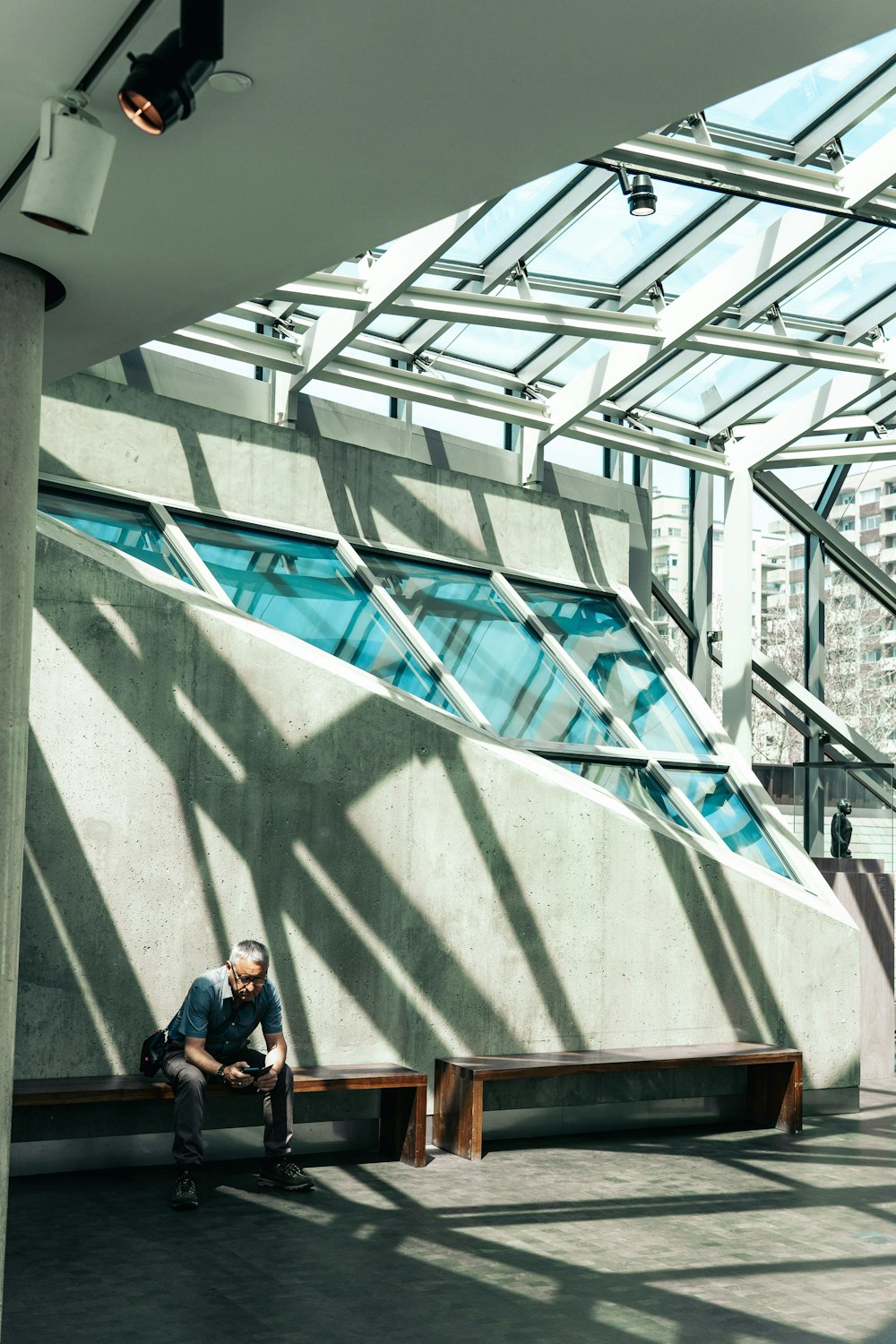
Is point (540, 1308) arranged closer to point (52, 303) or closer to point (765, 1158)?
point (765, 1158)

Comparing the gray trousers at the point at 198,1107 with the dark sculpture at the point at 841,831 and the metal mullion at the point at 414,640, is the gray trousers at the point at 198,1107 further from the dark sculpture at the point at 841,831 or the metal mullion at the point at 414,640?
the dark sculpture at the point at 841,831

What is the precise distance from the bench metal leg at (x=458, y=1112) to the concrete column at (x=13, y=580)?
13.0ft

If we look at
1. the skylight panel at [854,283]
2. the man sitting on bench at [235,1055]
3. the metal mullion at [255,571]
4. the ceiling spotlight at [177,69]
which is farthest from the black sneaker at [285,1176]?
the skylight panel at [854,283]

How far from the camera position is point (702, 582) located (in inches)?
586

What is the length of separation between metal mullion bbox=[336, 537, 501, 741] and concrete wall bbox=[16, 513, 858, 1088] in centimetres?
83

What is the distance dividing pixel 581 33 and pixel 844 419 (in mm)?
11738

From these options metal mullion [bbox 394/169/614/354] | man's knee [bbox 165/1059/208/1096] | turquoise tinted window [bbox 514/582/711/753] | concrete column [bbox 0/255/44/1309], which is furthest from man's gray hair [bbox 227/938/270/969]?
metal mullion [bbox 394/169/614/354]

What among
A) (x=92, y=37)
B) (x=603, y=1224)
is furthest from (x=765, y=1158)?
(x=92, y=37)

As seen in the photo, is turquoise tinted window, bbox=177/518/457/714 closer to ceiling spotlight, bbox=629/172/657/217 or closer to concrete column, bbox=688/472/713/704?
ceiling spotlight, bbox=629/172/657/217

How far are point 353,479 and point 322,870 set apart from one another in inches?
143

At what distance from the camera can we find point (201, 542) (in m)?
9.17

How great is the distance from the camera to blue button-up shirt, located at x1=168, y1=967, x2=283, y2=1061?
657cm

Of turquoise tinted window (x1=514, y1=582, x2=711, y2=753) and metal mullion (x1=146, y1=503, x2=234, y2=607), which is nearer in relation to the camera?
metal mullion (x1=146, y1=503, x2=234, y2=607)

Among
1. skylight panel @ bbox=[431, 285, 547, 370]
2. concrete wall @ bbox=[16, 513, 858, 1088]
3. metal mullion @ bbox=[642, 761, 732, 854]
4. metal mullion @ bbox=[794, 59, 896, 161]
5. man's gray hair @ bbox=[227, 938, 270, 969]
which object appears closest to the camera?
man's gray hair @ bbox=[227, 938, 270, 969]
